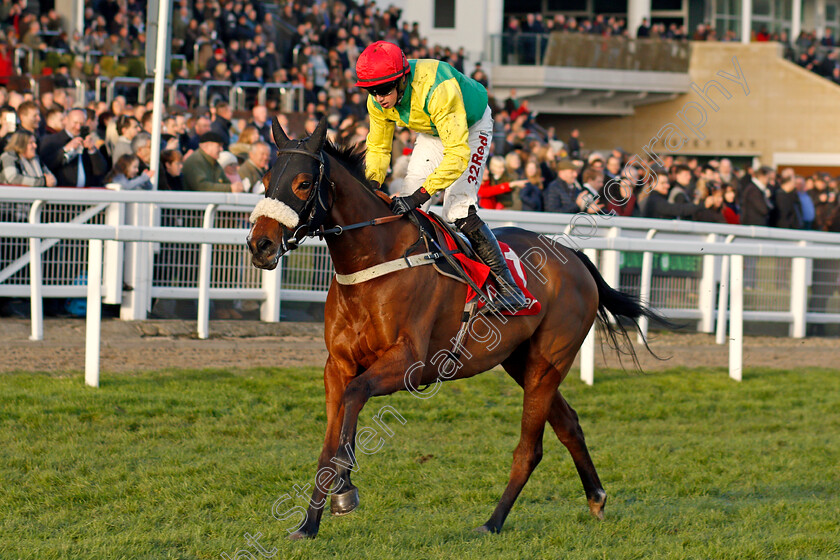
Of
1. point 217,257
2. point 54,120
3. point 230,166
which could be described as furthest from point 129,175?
point 217,257

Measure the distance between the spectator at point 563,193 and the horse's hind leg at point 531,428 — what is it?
197 inches

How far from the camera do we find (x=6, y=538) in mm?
3865

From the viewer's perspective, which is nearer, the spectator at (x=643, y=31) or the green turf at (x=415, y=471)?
the green turf at (x=415, y=471)

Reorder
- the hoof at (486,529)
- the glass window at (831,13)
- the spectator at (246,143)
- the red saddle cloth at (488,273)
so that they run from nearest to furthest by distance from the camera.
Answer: the hoof at (486,529) < the red saddle cloth at (488,273) < the spectator at (246,143) < the glass window at (831,13)

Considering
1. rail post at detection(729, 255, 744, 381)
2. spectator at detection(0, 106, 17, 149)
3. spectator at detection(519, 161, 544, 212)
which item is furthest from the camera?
spectator at detection(519, 161, 544, 212)

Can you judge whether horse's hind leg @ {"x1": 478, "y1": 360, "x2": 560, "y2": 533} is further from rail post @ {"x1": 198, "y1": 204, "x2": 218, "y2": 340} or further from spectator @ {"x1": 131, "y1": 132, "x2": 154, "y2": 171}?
spectator @ {"x1": 131, "y1": 132, "x2": 154, "y2": 171}

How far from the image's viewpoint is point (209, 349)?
7504 mm

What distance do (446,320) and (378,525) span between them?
2.87 feet

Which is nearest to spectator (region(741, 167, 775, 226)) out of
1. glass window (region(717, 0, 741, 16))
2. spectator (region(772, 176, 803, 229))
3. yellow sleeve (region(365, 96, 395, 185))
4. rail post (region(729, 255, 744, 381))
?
spectator (region(772, 176, 803, 229))

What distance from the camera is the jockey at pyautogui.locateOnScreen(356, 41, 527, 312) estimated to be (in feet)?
13.8

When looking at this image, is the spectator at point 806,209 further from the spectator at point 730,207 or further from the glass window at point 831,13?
the glass window at point 831,13

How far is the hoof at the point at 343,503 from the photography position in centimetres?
377

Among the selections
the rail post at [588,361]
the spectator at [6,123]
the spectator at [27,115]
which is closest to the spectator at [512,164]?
the rail post at [588,361]

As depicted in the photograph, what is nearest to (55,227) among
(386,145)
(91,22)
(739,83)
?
(386,145)
